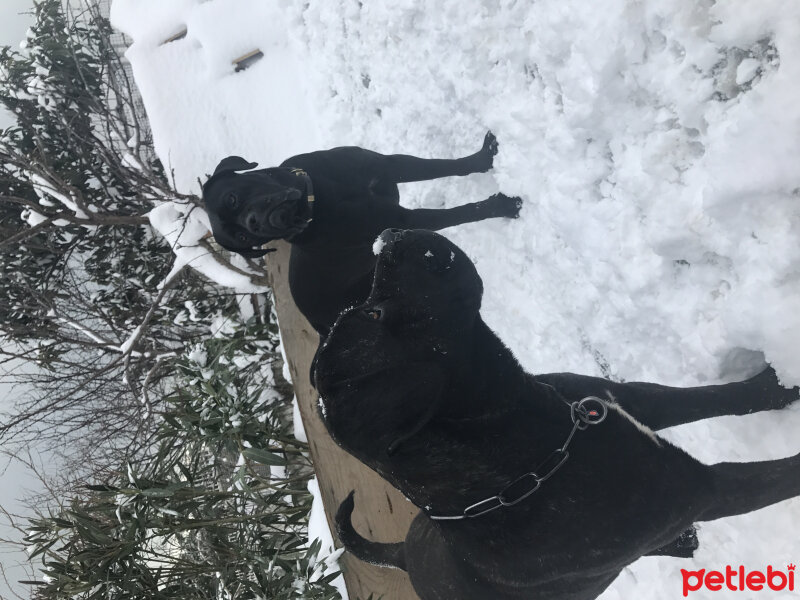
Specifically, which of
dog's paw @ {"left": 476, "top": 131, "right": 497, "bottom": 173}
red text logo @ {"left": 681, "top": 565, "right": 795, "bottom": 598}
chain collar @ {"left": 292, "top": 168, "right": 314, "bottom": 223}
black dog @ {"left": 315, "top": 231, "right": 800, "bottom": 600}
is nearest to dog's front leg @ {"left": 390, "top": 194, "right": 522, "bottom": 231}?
dog's paw @ {"left": 476, "top": 131, "right": 497, "bottom": 173}

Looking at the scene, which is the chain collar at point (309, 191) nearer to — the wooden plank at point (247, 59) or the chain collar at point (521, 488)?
the chain collar at point (521, 488)

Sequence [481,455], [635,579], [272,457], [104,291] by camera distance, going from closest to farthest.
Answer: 1. [481,455]
2. [635,579]
3. [272,457]
4. [104,291]

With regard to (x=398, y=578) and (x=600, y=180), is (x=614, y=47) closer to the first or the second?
(x=600, y=180)

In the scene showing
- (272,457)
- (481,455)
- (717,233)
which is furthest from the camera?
(272,457)

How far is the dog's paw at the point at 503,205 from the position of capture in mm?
2971

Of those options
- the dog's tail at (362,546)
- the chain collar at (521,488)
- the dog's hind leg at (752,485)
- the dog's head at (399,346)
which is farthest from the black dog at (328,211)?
the dog's hind leg at (752,485)

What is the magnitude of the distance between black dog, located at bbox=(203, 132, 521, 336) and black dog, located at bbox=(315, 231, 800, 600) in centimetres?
100

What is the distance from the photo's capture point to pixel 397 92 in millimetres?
3811

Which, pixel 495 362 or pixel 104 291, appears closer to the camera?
pixel 495 362

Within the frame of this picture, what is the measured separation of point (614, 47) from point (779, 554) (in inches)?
76.8

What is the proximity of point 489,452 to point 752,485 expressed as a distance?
0.88 m

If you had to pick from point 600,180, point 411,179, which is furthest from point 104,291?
point 600,180

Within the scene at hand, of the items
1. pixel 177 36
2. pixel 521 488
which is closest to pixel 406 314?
pixel 521 488

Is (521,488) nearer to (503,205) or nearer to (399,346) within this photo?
(399,346)
